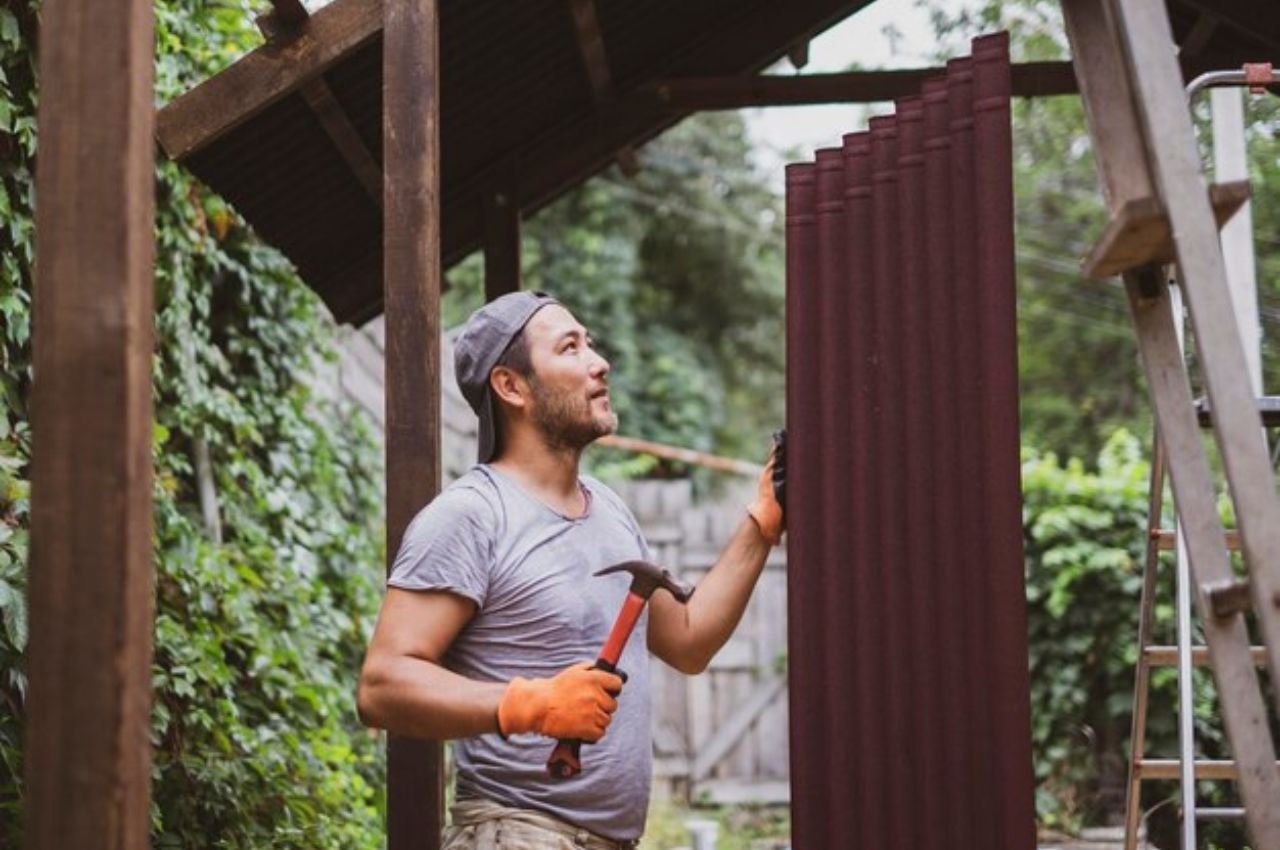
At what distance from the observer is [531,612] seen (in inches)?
131

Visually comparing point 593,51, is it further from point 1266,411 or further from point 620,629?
point 620,629

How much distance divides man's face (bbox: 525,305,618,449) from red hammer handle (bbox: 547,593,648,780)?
53 centimetres

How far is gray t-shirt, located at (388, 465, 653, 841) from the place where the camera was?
3.28 metres

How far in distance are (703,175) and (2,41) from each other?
1756 cm

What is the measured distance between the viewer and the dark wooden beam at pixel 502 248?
621cm

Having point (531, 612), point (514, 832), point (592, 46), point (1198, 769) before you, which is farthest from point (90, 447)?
point (592, 46)

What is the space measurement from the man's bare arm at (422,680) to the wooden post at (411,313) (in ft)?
1.99

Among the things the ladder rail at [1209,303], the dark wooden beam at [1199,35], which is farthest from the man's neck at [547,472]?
the dark wooden beam at [1199,35]

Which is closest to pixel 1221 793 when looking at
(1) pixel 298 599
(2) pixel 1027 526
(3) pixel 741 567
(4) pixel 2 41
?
(2) pixel 1027 526

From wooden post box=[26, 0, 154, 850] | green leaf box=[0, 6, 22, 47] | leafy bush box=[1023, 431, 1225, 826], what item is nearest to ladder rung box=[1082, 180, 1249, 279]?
wooden post box=[26, 0, 154, 850]

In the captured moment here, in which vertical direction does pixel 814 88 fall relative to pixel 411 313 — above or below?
above

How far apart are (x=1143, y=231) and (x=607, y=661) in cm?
119

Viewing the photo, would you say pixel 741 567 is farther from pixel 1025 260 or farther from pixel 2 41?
pixel 1025 260

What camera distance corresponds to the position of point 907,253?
3.28 metres
